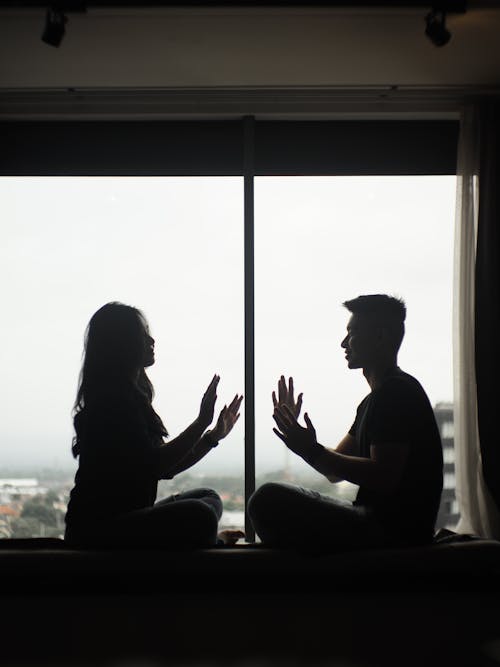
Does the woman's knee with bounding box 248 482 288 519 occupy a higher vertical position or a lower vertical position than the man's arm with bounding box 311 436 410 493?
lower

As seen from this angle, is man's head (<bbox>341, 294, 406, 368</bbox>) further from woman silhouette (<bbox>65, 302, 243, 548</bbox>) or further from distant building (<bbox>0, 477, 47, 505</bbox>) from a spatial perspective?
distant building (<bbox>0, 477, 47, 505</bbox>)

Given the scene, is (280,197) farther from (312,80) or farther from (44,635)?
(44,635)

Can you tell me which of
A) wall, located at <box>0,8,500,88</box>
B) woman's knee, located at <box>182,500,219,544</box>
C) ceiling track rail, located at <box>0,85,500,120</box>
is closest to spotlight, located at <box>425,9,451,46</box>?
wall, located at <box>0,8,500,88</box>

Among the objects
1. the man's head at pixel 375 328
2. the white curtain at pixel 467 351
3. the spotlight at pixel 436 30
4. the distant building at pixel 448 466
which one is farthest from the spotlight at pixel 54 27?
the distant building at pixel 448 466

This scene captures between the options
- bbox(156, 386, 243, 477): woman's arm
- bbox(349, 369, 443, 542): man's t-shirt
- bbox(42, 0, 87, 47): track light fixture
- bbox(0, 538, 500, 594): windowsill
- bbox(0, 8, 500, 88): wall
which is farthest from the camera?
bbox(0, 8, 500, 88): wall

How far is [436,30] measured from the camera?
2.66 metres

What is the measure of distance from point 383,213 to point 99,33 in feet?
5.46

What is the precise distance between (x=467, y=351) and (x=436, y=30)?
1.48 m

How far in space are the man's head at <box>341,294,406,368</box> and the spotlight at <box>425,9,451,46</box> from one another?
109 centimetres

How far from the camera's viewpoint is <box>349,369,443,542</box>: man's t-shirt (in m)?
2.14

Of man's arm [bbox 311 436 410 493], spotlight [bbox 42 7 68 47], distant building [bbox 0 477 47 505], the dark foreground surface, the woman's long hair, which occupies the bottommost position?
the dark foreground surface

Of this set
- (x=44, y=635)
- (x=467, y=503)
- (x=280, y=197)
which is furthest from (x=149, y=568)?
(x=280, y=197)

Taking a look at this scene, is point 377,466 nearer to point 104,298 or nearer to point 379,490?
point 379,490

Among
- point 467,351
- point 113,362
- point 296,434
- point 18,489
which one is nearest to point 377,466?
point 296,434
